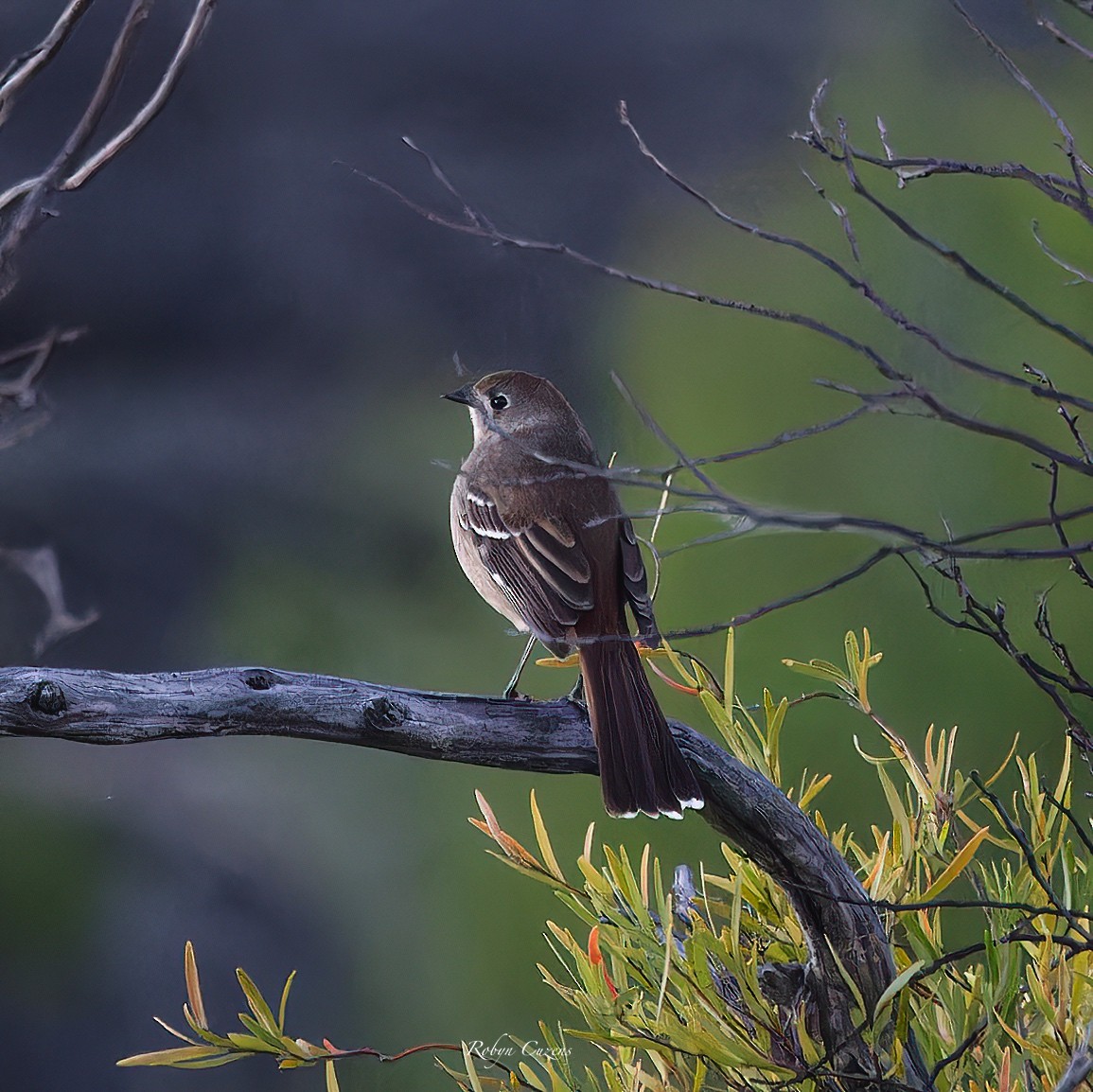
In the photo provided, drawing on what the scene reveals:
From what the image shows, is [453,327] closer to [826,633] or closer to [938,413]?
[826,633]

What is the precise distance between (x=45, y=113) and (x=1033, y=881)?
1781 mm

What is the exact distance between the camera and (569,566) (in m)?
1.37

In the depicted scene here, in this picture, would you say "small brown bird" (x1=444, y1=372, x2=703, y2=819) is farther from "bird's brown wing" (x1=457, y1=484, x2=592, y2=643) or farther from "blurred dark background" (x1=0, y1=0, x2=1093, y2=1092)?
"blurred dark background" (x1=0, y1=0, x2=1093, y2=1092)

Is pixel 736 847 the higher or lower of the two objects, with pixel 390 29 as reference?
lower

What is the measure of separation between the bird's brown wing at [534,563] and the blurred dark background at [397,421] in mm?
458

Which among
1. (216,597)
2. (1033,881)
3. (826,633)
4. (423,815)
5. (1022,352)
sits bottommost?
(423,815)

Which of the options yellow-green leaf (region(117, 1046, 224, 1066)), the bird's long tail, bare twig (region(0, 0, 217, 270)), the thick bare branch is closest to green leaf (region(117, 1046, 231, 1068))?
yellow-green leaf (region(117, 1046, 224, 1066))

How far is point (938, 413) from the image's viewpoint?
580 mm

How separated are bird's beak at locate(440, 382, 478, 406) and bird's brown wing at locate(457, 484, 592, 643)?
0.15 meters

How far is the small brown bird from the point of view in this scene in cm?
111

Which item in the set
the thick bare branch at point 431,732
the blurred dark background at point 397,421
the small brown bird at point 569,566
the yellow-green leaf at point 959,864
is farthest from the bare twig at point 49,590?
the yellow-green leaf at point 959,864

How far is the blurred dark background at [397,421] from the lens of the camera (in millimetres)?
1925

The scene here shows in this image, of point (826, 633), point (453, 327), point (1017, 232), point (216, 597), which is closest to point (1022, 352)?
point (1017, 232)

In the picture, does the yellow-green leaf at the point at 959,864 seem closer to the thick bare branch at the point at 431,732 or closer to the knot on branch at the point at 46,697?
the thick bare branch at the point at 431,732
